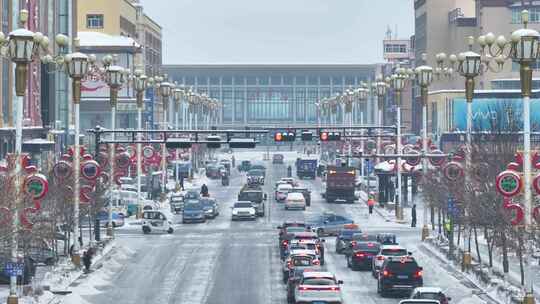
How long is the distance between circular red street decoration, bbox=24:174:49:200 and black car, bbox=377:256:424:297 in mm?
13093

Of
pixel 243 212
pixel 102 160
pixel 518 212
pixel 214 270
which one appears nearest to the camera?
pixel 518 212

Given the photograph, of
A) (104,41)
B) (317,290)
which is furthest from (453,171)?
(104,41)

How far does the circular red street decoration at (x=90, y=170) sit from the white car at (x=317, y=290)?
25271mm

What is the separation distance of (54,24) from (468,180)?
74.7 meters

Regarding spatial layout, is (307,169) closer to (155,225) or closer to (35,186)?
(155,225)

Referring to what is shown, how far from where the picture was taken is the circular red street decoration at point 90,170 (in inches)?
2916

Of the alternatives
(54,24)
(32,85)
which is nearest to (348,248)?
(32,85)

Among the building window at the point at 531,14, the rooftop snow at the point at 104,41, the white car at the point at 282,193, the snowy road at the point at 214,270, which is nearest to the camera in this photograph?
the snowy road at the point at 214,270

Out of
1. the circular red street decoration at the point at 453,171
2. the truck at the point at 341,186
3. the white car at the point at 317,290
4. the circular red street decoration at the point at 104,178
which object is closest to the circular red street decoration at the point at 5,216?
the white car at the point at 317,290

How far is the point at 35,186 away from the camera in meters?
54.8

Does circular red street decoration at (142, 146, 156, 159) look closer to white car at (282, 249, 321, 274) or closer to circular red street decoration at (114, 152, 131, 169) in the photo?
circular red street decoration at (114, 152, 131, 169)

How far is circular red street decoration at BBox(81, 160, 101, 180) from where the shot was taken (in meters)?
74.1

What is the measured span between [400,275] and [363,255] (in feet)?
37.8

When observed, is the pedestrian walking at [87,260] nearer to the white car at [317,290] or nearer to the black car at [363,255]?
the black car at [363,255]
